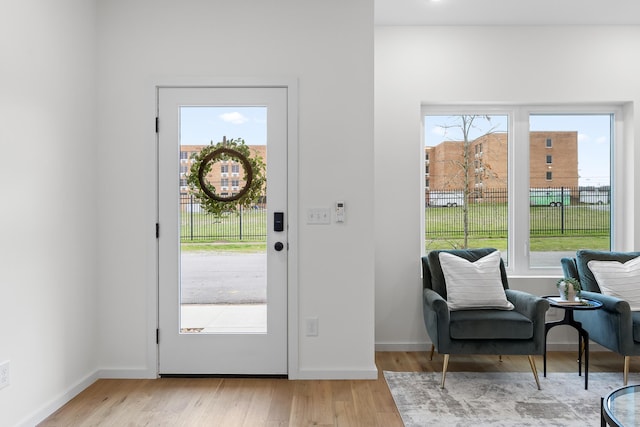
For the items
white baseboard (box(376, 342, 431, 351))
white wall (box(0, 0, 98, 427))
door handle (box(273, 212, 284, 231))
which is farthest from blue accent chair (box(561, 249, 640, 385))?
white wall (box(0, 0, 98, 427))

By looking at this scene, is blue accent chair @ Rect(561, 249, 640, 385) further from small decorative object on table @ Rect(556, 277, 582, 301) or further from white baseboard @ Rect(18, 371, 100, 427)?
white baseboard @ Rect(18, 371, 100, 427)

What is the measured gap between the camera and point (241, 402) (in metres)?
2.80

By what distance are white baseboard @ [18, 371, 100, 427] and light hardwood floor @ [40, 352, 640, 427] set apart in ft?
0.10

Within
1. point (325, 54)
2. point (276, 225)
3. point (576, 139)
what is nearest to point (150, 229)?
point (276, 225)

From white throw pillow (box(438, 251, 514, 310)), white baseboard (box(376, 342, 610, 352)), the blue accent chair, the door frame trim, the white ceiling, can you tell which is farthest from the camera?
white baseboard (box(376, 342, 610, 352))

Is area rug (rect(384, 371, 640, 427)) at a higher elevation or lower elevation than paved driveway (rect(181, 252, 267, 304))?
lower

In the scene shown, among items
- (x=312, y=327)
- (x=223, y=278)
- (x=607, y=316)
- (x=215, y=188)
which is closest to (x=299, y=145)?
(x=215, y=188)

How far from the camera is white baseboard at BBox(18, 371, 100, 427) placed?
2496mm

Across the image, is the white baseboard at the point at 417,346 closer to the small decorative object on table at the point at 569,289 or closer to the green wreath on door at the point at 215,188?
the small decorative object on table at the point at 569,289

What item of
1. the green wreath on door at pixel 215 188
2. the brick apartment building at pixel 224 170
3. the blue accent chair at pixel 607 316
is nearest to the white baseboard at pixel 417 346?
the blue accent chair at pixel 607 316

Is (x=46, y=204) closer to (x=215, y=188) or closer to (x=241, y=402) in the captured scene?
(x=215, y=188)

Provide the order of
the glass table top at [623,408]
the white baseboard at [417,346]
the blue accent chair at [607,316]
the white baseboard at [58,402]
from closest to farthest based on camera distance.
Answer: the glass table top at [623,408] < the white baseboard at [58,402] < the blue accent chair at [607,316] < the white baseboard at [417,346]

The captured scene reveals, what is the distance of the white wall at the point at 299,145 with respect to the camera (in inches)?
126

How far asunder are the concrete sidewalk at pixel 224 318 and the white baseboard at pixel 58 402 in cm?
70
